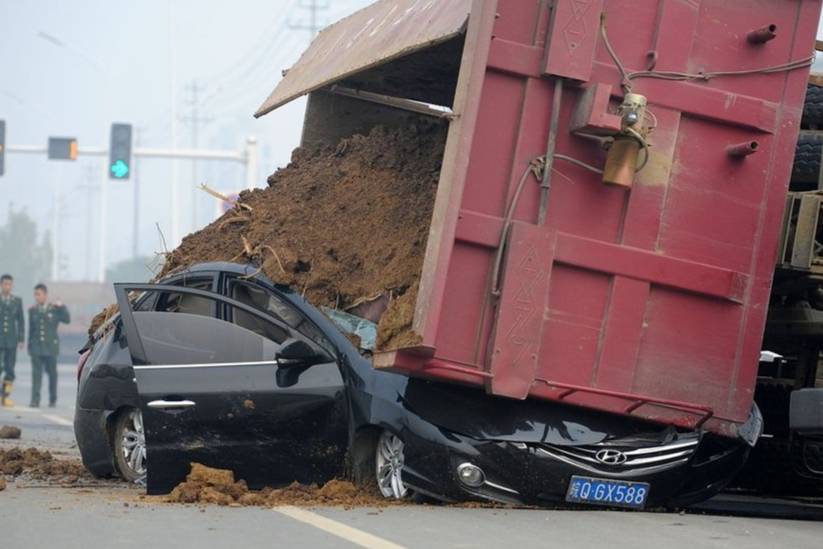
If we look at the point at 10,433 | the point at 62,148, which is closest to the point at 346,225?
the point at 10,433

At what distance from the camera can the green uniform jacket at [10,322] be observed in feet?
84.2

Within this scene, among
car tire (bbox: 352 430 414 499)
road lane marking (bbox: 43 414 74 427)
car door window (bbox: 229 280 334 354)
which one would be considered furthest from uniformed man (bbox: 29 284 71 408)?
car tire (bbox: 352 430 414 499)

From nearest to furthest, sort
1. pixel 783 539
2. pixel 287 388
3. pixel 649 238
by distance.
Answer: pixel 783 539, pixel 649 238, pixel 287 388

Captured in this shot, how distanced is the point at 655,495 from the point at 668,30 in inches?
107

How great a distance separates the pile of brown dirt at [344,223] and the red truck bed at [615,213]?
58 centimetres

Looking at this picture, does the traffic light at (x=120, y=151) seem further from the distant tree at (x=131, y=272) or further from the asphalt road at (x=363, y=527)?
the distant tree at (x=131, y=272)

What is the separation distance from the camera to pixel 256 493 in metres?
9.62

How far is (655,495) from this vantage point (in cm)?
934

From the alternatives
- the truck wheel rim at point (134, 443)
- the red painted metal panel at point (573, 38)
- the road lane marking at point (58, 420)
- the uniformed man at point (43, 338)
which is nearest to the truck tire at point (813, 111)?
the red painted metal panel at point (573, 38)

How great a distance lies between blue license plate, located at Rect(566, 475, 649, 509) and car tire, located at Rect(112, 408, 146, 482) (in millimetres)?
3355

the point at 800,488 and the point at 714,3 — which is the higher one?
the point at 714,3

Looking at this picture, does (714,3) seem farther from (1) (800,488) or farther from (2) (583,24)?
(1) (800,488)

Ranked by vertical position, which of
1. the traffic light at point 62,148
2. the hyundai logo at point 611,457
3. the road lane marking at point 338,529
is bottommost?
the road lane marking at point 338,529

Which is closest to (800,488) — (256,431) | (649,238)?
(649,238)
